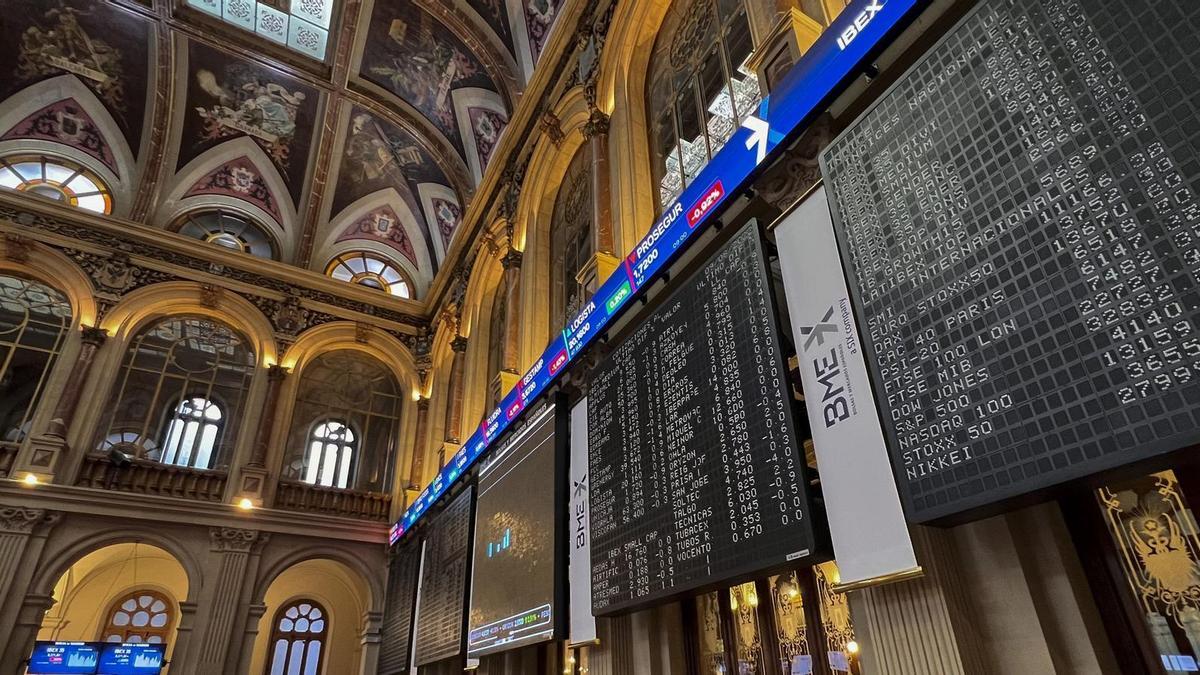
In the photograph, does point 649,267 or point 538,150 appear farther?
point 538,150

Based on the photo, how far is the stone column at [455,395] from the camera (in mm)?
12000

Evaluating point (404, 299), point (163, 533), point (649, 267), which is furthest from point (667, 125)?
point (163, 533)

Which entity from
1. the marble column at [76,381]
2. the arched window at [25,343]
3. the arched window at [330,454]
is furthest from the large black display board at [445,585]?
the arched window at [25,343]

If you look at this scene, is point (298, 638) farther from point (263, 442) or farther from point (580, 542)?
point (580, 542)

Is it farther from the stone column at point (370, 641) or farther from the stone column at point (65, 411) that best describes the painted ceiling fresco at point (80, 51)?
the stone column at point (370, 641)

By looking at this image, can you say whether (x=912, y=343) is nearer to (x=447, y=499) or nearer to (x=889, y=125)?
(x=889, y=125)

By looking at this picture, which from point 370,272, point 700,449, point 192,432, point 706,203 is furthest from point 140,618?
point 706,203

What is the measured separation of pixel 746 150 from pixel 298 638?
1422 centimetres

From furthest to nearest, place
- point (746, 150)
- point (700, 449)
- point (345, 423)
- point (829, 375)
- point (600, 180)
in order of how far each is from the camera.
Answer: point (345, 423) < point (600, 180) < point (746, 150) < point (700, 449) < point (829, 375)

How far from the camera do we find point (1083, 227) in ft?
7.71

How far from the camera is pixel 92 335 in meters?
12.2

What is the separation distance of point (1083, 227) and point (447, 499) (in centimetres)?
942

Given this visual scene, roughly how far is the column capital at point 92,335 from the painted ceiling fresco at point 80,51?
14.9 feet

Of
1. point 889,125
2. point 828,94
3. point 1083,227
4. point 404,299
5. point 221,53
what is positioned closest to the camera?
point 1083,227
